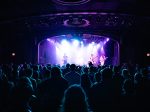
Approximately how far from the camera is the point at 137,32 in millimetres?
19141

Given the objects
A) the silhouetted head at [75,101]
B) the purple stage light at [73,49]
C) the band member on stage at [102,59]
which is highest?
the purple stage light at [73,49]

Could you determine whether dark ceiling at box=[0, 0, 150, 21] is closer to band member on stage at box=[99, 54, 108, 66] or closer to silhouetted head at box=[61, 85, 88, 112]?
silhouetted head at box=[61, 85, 88, 112]

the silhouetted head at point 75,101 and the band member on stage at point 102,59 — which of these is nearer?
the silhouetted head at point 75,101

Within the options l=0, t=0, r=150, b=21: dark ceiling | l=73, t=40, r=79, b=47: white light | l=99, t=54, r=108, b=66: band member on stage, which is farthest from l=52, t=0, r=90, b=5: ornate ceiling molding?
l=73, t=40, r=79, b=47: white light

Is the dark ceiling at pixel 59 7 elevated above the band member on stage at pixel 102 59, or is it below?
above

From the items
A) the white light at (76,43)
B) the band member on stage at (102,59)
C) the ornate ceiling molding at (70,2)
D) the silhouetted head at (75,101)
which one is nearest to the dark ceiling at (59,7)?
the ornate ceiling molding at (70,2)

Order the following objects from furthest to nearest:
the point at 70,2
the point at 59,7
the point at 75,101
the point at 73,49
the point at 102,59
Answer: the point at 73,49
the point at 102,59
the point at 59,7
the point at 70,2
the point at 75,101

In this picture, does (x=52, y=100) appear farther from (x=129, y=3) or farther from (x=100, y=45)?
(x=100, y=45)

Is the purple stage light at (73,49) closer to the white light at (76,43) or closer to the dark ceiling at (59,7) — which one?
the white light at (76,43)

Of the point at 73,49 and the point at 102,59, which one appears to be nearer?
the point at 102,59

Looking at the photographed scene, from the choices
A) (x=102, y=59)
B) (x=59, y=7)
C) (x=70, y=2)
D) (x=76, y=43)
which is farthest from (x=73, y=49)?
(x=70, y=2)

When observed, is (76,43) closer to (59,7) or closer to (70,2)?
(59,7)

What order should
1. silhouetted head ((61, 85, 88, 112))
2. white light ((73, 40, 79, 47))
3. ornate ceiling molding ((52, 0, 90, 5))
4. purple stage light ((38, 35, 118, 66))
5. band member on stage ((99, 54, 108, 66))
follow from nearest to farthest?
silhouetted head ((61, 85, 88, 112))
ornate ceiling molding ((52, 0, 90, 5))
band member on stage ((99, 54, 108, 66))
purple stage light ((38, 35, 118, 66))
white light ((73, 40, 79, 47))

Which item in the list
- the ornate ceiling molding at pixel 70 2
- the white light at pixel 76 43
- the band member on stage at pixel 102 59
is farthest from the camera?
the white light at pixel 76 43
